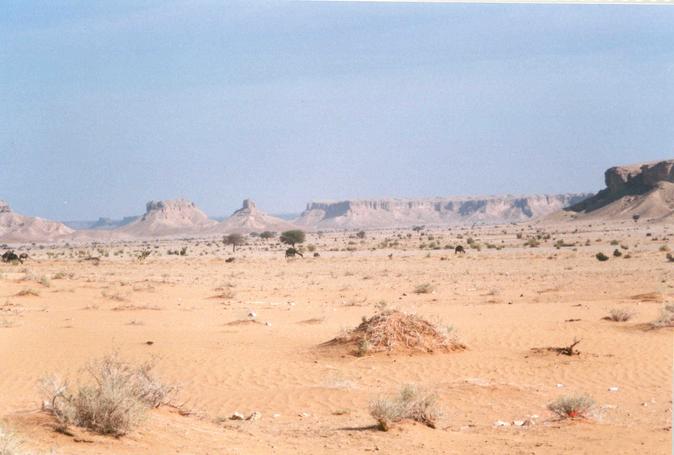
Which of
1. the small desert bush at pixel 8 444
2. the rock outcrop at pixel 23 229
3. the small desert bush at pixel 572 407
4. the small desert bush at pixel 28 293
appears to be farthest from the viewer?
the rock outcrop at pixel 23 229

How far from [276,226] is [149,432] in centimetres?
16545

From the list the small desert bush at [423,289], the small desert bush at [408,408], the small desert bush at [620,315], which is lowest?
the small desert bush at [423,289]

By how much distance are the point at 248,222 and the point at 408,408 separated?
15913cm

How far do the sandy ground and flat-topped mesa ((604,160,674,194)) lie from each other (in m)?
88.7

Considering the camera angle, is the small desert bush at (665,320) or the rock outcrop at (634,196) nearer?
the small desert bush at (665,320)

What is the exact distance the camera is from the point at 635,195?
116938 mm

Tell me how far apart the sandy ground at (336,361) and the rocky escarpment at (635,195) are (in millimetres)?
79766

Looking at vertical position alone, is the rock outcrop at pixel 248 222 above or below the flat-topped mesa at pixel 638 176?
below

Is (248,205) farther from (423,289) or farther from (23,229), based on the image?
(423,289)

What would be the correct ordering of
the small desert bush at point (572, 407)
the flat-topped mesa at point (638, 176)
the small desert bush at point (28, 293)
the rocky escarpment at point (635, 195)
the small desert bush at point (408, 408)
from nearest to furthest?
1. the small desert bush at point (408, 408)
2. the small desert bush at point (572, 407)
3. the small desert bush at point (28, 293)
4. the rocky escarpment at point (635, 195)
5. the flat-topped mesa at point (638, 176)

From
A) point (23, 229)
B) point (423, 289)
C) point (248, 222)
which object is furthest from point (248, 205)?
point (423, 289)

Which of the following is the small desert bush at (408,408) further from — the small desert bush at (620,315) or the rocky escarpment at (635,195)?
the rocky escarpment at (635,195)

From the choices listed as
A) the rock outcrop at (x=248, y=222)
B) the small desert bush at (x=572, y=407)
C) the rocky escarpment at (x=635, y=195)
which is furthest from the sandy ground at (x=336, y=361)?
the rock outcrop at (x=248, y=222)

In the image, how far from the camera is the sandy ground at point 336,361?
9.20 metres
